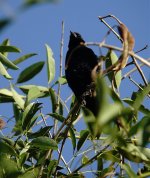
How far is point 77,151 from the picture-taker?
1666 millimetres

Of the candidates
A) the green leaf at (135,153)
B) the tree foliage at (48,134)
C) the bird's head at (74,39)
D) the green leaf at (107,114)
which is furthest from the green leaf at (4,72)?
the bird's head at (74,39)

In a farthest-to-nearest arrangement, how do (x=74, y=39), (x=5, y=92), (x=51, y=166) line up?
(x=74, y=39), (x=5, y=92), (x=51, y=166)

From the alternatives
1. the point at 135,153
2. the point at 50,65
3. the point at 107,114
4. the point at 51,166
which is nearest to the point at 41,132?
the point at 51,166

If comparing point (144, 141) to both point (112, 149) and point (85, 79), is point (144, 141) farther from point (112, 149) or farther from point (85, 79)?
point (85, 79)

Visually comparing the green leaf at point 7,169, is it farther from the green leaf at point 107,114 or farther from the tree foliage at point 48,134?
the green leaf at point 107,114

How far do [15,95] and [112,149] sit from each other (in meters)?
0.49

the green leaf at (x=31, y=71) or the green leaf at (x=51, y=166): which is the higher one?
the green leaf at (x=31, y=71)

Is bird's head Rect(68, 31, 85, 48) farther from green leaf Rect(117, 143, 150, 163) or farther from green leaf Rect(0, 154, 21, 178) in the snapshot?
green leaf Rect(117, 143, 150, 163)

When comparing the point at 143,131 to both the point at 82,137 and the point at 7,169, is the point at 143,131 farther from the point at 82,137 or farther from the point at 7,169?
the point at 82,137

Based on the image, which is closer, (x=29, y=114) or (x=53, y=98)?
(x=29, y=114)

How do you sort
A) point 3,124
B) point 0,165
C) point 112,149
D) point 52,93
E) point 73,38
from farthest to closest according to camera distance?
1. point 73,38
2. point 52,93
3. point 3,124
4. point 112,149
5. point 0,165

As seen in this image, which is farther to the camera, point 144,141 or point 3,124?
point 3,124

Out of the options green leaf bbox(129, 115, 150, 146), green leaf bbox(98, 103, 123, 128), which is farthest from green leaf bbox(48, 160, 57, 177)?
green leaf bbox(98, 103, 123, 128)

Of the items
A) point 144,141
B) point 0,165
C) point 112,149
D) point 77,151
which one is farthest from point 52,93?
point 144,141
